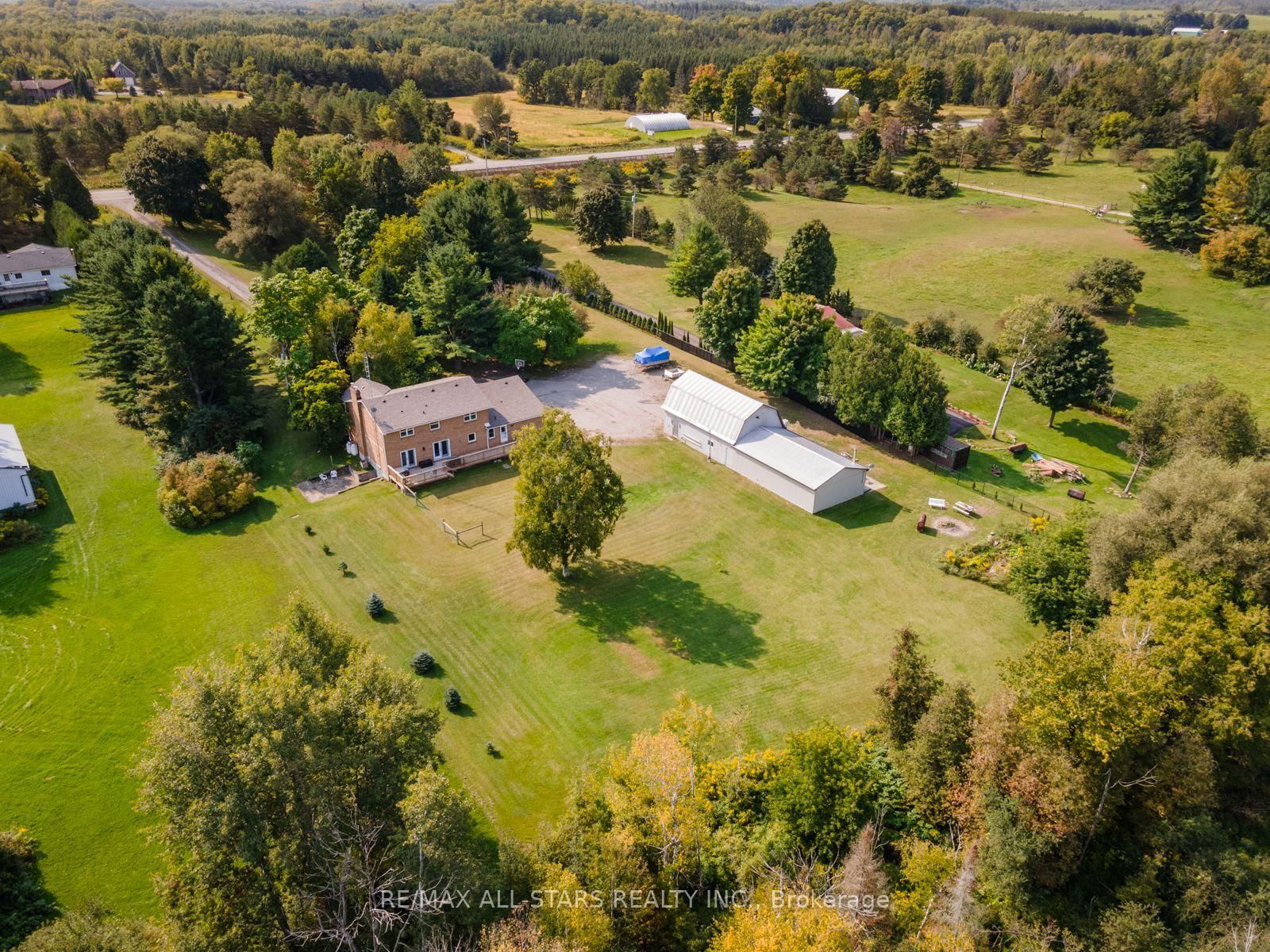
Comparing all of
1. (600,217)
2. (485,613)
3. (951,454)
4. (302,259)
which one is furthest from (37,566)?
(600,217)

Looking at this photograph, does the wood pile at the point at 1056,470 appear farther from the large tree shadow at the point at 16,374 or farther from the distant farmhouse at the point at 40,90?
the distant farmhouse at the point at 40,90

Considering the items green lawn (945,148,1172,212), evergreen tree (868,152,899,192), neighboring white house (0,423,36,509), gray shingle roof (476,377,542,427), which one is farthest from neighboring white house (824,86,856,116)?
neighboring white house (0,423,36,509)

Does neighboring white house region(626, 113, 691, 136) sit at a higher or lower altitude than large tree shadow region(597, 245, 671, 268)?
higher

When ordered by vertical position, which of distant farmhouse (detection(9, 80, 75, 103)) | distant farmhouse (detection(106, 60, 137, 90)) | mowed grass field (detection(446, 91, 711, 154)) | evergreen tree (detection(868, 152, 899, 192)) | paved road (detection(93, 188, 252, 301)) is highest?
distant farmhouse (detection(106, 60, 137, 90))

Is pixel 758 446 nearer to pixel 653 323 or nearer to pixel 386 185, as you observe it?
pixel 653 323

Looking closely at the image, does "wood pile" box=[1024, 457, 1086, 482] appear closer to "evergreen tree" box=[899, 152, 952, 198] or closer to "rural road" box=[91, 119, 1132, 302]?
"rural road" box=[91, 119, 1132, 302]

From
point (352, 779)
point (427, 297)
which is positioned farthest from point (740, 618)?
point (427, 297)

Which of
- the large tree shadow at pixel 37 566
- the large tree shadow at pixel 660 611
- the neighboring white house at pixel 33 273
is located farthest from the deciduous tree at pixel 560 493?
the neighboring white house at pixel 33 273

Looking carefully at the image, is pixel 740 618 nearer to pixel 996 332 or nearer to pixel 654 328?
pixel 654 328
